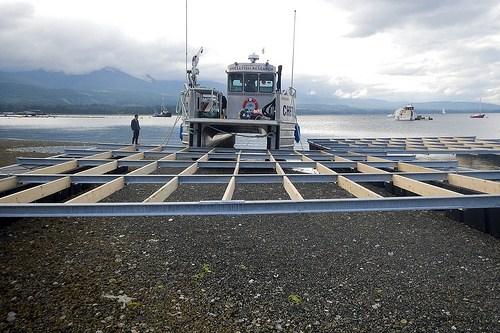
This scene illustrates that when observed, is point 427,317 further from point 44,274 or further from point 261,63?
point 261,63

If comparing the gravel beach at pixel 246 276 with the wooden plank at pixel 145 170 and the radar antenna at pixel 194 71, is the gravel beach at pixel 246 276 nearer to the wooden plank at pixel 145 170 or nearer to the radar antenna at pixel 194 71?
the wooden plank at pixel 145 170

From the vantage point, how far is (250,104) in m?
15.4

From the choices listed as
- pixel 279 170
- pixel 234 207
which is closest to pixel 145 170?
pixel 279 170

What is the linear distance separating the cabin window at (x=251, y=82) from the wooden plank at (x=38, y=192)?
10768 millimetres

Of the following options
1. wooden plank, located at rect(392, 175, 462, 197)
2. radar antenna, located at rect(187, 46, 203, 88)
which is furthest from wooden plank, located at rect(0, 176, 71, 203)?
radar antenna, located at rect(187, 46, 203, 88)

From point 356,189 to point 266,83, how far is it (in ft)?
35.7

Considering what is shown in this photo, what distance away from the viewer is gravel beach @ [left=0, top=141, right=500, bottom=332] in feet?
11.1

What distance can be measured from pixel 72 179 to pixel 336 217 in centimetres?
515

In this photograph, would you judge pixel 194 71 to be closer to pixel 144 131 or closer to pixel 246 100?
pixel 246 100

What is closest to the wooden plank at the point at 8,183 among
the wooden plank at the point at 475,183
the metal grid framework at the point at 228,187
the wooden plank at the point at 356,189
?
the metal grid framework at the point at 228,187

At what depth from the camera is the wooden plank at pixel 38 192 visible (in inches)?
172

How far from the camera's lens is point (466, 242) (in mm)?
5555

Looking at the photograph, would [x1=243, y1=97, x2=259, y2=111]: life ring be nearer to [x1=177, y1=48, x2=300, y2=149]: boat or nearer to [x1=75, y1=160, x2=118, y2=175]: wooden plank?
[x1=177, y1=48, x2=300, y2=149]: boat

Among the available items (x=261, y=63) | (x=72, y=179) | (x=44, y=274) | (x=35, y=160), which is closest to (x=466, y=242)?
(x=44, y=274)
